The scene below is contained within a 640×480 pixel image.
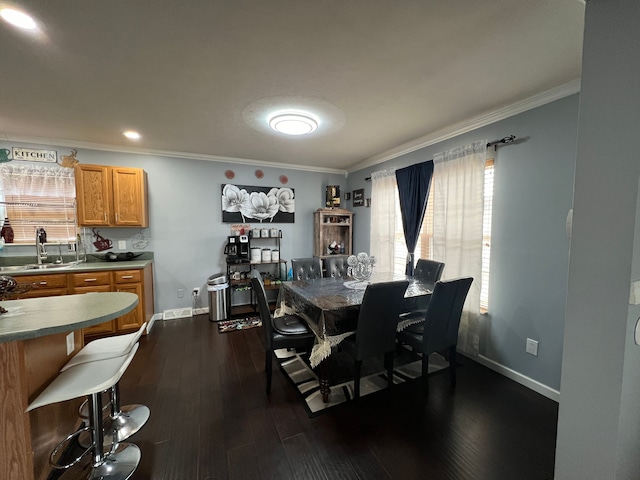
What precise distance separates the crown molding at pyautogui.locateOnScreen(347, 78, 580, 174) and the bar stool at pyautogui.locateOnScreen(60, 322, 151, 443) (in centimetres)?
346

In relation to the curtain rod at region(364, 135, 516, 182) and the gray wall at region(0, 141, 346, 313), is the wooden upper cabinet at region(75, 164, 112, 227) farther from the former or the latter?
the curtain rod at region(364, 135, 516, 182)

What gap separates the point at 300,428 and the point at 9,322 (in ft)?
5.66

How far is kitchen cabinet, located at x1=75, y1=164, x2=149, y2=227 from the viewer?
313cm

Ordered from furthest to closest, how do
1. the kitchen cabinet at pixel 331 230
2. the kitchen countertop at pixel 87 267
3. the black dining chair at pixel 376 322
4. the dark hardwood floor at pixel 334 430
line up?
1. the kitchen cabinet at pixel 331 230
2. the kitchen countertop at pixel 87 267
3. the black dining chair at pixel 376 322
4. the dark hardwood floor at pixel 334 430

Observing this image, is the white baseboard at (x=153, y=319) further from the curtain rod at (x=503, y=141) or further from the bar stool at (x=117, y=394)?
the curtain rod at (x=503, y=141)

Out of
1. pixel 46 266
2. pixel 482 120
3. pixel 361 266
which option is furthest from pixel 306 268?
pixel 46 266

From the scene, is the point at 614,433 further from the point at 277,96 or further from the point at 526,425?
the point at 277,96

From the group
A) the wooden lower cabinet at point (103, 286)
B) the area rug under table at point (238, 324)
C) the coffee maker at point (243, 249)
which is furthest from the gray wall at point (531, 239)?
the wooden lower cabinet at point (103, 286)

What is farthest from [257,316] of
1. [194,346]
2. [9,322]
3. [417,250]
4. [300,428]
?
[9,322]

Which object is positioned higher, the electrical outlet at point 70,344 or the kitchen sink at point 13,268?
the kitchen sink at point 13,268

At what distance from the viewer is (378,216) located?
3.98 m

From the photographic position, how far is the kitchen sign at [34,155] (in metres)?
3.07

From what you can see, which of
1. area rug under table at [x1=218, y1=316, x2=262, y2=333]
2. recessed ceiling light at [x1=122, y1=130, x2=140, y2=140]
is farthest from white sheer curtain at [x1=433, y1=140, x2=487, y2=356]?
recessed ceiling light at [x1=122, y1=130, x2=140, y2=140]

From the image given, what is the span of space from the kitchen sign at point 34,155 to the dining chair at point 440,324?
4812 millimetres
